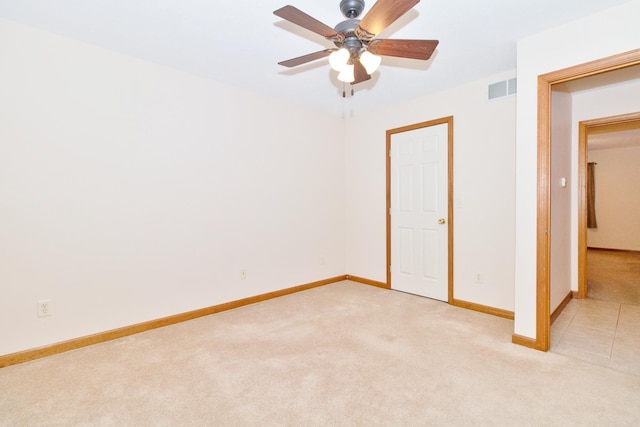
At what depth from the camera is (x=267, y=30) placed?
2408 millimetres

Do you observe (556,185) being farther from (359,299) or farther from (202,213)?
(202,213)

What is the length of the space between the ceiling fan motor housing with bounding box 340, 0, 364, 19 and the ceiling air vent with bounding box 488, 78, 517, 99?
2.09 meters

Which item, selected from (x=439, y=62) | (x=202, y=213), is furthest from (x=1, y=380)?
(x=439, y=62)

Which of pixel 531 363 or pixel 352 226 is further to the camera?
pixel 352 226

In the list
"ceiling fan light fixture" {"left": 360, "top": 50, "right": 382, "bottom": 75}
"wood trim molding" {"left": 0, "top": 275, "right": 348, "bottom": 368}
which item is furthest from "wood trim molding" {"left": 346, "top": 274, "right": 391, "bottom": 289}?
"ceiling fan light fixture" {"left": 360, "top": 50, "right": 382, "bottom": 75}

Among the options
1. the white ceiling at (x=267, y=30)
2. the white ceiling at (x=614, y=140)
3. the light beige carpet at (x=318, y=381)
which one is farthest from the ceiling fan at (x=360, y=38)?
the white ceiling at (x=614, y=140)

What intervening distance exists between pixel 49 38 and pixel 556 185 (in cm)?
467

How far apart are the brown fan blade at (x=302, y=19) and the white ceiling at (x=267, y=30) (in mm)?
464

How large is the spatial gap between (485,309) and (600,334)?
3.01 feet

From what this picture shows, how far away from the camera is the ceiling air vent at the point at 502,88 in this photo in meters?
3.15

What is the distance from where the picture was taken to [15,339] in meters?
2.33

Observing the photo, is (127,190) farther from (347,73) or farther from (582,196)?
(582,196)

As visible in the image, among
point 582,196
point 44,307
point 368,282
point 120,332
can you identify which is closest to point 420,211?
point 368,282

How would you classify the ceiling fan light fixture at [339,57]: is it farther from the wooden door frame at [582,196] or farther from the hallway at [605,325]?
the wooden door frame at [582,196]
